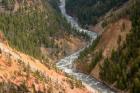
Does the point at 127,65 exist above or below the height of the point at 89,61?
above

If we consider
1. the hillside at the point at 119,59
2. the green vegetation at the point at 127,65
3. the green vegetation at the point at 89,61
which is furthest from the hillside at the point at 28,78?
the green vegetation at the point at 89,61

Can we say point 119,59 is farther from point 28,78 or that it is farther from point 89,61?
point 28,78

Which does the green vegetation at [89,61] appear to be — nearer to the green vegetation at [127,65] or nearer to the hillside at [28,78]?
the green vegetation at [127,65]

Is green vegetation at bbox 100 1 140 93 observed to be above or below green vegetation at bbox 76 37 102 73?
above

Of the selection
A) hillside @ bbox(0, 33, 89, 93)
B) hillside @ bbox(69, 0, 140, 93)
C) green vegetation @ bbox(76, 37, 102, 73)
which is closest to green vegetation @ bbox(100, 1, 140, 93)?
hillside @ bbox(69, 0, 140, 93)

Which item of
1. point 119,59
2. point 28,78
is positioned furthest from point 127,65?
point 28,78

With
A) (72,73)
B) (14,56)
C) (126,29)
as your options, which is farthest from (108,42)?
(14,56)

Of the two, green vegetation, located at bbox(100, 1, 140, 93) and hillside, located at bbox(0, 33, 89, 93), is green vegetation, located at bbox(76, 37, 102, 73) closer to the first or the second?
green vegetation, located at bbox(100, 1, 140, 93)
